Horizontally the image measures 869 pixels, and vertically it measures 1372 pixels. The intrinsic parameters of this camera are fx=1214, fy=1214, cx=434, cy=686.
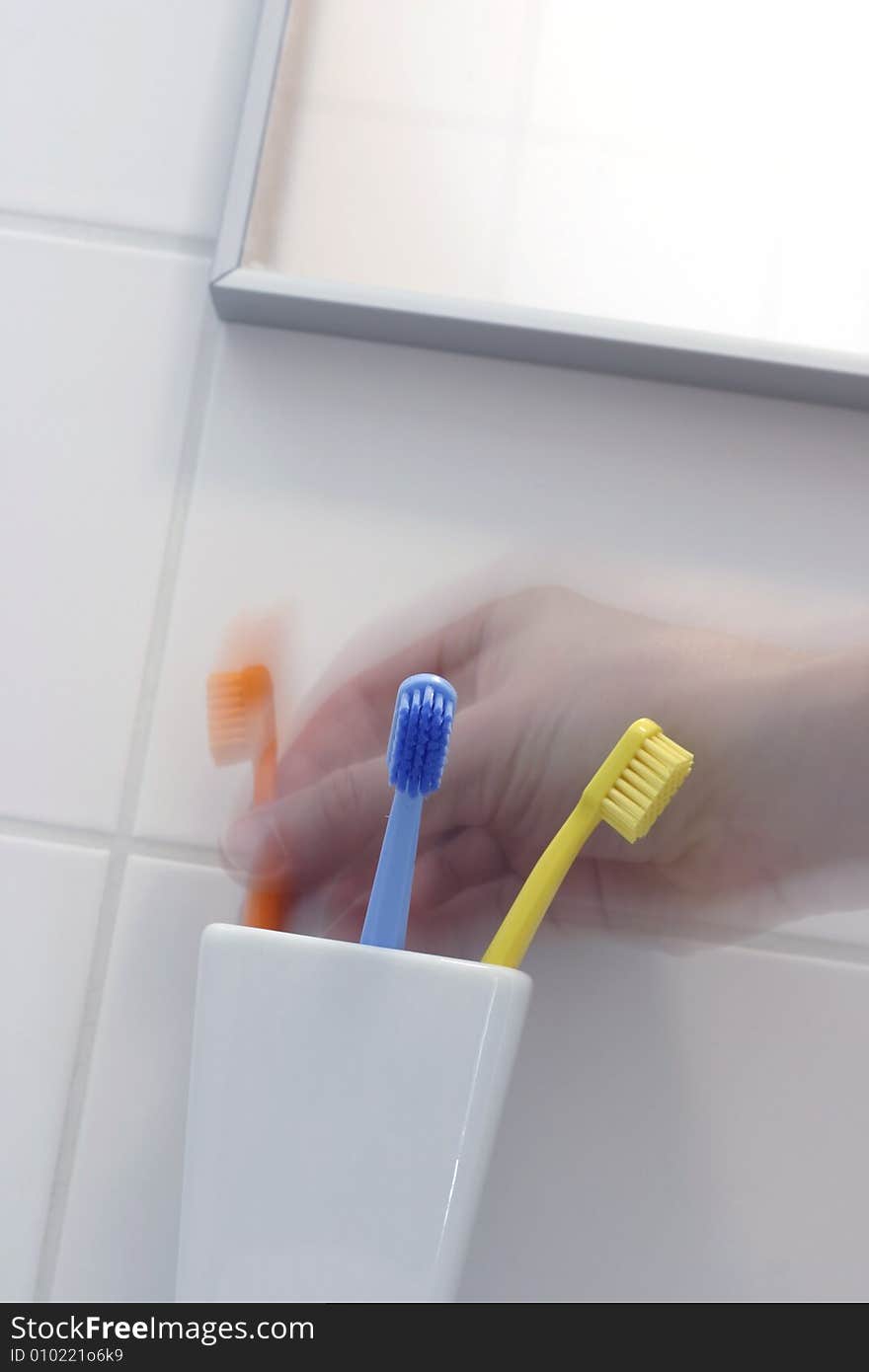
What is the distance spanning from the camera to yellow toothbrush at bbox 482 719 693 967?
359 millimetres

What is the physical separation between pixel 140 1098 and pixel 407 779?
0.57ft

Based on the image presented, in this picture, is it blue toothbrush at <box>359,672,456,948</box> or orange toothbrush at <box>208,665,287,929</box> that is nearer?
blue toothbrush at <box>359,672,456,948</box>

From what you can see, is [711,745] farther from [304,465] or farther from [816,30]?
[816,30]

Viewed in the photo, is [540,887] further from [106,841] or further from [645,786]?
[106,841]

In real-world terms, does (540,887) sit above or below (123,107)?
below

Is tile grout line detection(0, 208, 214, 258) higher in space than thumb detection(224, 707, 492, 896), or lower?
higher

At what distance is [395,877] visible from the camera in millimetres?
356

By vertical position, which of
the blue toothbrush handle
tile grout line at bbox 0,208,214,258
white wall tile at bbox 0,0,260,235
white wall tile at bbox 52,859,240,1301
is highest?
white wall tile at bbox 0,0,260,235

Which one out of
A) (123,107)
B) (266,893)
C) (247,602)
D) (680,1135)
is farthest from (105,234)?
(680,1135)

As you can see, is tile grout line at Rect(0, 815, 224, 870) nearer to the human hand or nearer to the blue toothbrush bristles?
the human hand

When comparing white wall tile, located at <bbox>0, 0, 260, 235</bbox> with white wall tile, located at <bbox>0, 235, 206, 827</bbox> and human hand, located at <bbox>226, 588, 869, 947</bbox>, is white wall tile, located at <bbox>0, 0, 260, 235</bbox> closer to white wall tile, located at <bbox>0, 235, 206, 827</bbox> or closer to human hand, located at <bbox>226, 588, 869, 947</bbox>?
white wall tile, located at <bbox>0, 235, 206, 827</bbox>

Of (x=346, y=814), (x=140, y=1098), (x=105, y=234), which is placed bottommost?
(x=140, y=1098)

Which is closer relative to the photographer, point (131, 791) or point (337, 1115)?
point (337, 1115)

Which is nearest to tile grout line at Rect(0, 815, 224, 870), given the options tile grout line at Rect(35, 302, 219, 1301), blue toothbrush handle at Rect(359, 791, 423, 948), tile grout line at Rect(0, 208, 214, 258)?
tile grout line at Rect(35, 302, 219, 1301)
